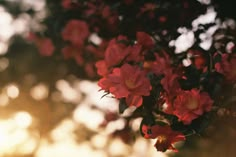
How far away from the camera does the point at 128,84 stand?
80.7 inches

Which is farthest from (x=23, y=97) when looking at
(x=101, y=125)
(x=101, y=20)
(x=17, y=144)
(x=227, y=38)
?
(x=227, y=38)

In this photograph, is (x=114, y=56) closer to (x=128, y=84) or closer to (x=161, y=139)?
(x=128, y=84)

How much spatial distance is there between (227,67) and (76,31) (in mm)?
1525

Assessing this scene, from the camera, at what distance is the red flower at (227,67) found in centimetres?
217

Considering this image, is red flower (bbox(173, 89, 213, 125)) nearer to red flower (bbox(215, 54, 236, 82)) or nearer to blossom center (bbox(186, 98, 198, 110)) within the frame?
blossom center (bbox(186, 98, 198, 110))

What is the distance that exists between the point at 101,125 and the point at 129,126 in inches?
20.2

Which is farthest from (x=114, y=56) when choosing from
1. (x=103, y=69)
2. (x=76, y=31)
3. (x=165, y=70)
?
(x=76, y=31)

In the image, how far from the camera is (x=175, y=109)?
2.08 m

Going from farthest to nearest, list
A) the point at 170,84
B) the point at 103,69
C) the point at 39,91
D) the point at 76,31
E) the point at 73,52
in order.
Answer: the point at 39,91
the point at 73,52
the point at 76,31
the point at 103,69
the point at 170,84

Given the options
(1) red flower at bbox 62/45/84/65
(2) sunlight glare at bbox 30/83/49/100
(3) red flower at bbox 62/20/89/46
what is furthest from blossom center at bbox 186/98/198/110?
(2) sunlight glare at bbox 30/83/49/100

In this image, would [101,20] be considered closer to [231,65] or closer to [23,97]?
[231,65]

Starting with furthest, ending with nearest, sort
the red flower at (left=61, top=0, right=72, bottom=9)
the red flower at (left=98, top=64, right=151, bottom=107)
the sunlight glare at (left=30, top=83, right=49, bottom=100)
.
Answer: the sunlight glare at (left=30, top=83, right=49, bottom=100)
the red flower at (left=61, top=0, right=72, bottom=9)
the red flower at (left=98, top=64, right=151, bottom=107)

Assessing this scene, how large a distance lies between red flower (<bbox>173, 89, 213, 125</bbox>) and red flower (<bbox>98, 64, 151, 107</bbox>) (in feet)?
0.56

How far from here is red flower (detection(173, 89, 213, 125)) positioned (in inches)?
80.3
